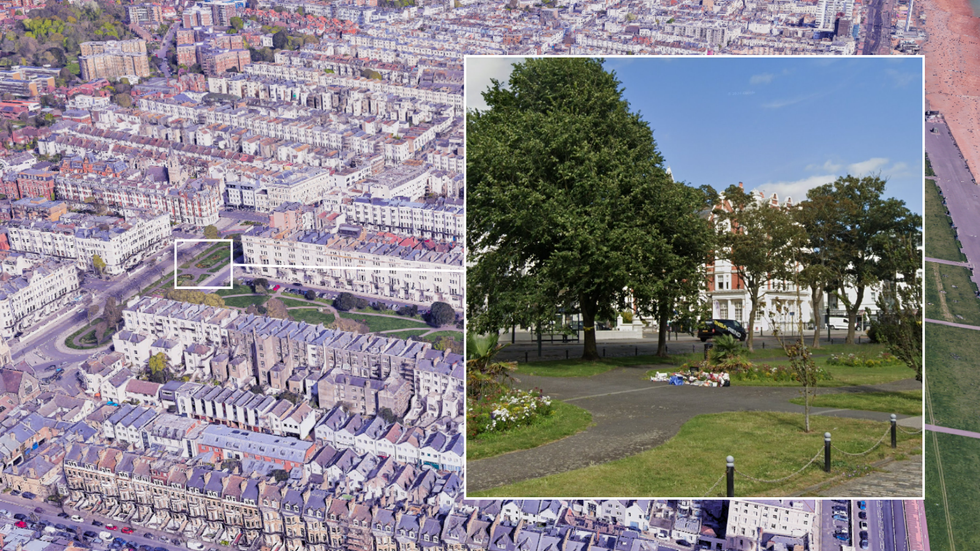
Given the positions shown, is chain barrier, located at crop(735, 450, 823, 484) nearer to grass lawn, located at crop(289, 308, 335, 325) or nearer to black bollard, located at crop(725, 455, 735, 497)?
black bollard, located at crop(725, 455, 735, 497)

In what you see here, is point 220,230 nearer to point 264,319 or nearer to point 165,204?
point 165,204

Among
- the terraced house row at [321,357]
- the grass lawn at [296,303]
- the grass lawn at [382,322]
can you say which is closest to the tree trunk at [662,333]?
the terraced house row at [321,357]

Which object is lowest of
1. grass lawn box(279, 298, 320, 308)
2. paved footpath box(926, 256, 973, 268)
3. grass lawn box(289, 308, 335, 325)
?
grass lawn box(289, 308, 335, 325)

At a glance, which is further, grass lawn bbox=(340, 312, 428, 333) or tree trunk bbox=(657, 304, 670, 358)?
grass lawn bbox=(340, 312, 428, 333)

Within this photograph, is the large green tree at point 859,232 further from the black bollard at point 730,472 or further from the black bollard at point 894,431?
the black bollard at point 730,472

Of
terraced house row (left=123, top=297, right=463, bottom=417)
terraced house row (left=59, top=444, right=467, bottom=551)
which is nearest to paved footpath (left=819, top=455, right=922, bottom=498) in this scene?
terraced house row (left=59, top=444, right=467, bottom=551)

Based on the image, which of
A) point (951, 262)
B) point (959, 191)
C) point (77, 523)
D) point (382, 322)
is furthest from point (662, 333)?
point (382, 322)
